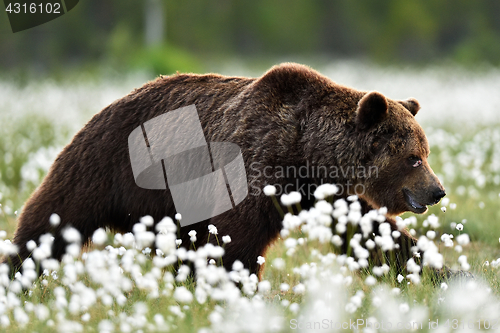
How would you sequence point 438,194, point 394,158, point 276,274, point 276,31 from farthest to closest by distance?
point 276,31, point 276,274, point 394,158, point 438,194

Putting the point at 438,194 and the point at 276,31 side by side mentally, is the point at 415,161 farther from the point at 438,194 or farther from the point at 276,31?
the point at 276,31

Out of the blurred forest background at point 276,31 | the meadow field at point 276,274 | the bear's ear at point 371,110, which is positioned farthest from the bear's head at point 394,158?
the blurred forest background at point 276,31

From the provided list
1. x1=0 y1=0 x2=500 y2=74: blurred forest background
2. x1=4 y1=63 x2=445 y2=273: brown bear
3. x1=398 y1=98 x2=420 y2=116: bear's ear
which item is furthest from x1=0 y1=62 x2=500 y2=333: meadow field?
x1=0 y1=0 x2=500 y2=74: blurred forest background

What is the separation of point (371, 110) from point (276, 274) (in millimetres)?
1602

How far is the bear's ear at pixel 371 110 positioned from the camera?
12.2ft

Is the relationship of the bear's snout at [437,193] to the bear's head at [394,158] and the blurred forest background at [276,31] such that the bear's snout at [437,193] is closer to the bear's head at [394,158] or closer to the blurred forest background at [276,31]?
the bear's head at [394,158]

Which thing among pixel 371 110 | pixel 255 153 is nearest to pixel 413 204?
pixel 371 110

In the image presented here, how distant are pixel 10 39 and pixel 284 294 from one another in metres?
35.7

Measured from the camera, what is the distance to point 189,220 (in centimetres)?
407

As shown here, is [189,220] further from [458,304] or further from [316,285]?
[458,304]

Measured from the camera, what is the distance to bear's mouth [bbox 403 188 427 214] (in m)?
3.79

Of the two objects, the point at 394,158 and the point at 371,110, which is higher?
the point at 371,110

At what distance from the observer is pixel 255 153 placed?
3.73 metres

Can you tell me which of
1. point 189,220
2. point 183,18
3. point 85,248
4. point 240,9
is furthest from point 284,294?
point 240,9
